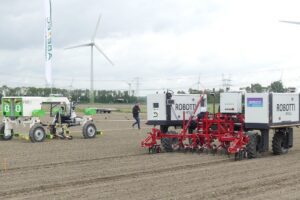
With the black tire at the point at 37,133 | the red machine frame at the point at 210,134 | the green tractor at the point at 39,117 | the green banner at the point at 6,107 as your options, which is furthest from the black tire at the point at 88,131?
the red machine frame at the point at 210,134

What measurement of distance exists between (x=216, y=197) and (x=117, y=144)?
12.4 meters

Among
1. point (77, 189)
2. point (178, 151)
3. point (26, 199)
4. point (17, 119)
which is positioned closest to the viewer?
point (26, 199)

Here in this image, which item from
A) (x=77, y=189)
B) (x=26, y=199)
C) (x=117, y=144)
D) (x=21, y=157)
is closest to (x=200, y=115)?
(x=117, y=144)

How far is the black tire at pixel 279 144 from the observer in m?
18.0

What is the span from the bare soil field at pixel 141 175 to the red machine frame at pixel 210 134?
1.93 ft

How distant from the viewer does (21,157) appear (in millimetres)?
17062

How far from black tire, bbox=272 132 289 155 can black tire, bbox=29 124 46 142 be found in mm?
10321

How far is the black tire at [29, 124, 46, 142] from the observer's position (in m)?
23.2

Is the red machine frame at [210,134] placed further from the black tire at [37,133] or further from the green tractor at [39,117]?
the green tractor at [39,117]

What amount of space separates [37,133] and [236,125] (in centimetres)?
947

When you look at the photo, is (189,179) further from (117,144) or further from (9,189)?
(117,144)

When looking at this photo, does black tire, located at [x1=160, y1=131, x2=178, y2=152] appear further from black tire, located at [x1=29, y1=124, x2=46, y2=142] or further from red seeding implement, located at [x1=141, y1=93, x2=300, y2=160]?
black tire, located at [x1=29, y1=124, x2=46, y2=142]

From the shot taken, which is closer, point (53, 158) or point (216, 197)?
point (216, 197)

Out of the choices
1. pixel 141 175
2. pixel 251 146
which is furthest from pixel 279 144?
pixel 141 175
